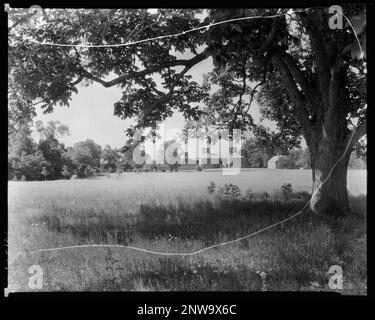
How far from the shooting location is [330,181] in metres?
3.53

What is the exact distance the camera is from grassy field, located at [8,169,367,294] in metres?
3.26

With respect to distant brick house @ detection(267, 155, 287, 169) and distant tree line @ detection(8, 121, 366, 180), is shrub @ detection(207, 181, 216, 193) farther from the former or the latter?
distant brick house @ detection(267, 155, 287, 169)

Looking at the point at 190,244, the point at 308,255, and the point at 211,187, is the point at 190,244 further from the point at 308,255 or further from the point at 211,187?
the point at 308,255

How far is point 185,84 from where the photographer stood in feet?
11.3

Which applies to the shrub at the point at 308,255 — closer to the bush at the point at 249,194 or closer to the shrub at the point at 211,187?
the bush at the point at 249,194

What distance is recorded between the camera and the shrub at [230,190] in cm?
349

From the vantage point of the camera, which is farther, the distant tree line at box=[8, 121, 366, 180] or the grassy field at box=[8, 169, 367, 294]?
the distant tree line at box=[8, 121, 366, 180]

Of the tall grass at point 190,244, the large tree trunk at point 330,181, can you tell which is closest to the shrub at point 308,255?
the tall grass at point 190,244

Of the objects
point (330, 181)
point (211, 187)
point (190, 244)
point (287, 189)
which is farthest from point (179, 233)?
point (330, 181)

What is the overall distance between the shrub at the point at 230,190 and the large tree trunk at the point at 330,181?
84cm

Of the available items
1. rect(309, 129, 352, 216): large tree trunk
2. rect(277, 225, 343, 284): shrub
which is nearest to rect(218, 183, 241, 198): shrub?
rect(277, 225, 343, 284): shrub

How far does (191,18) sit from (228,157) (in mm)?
1519

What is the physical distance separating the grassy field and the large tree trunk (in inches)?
3.7

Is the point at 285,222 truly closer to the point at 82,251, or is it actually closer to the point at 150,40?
the point at 82,251
